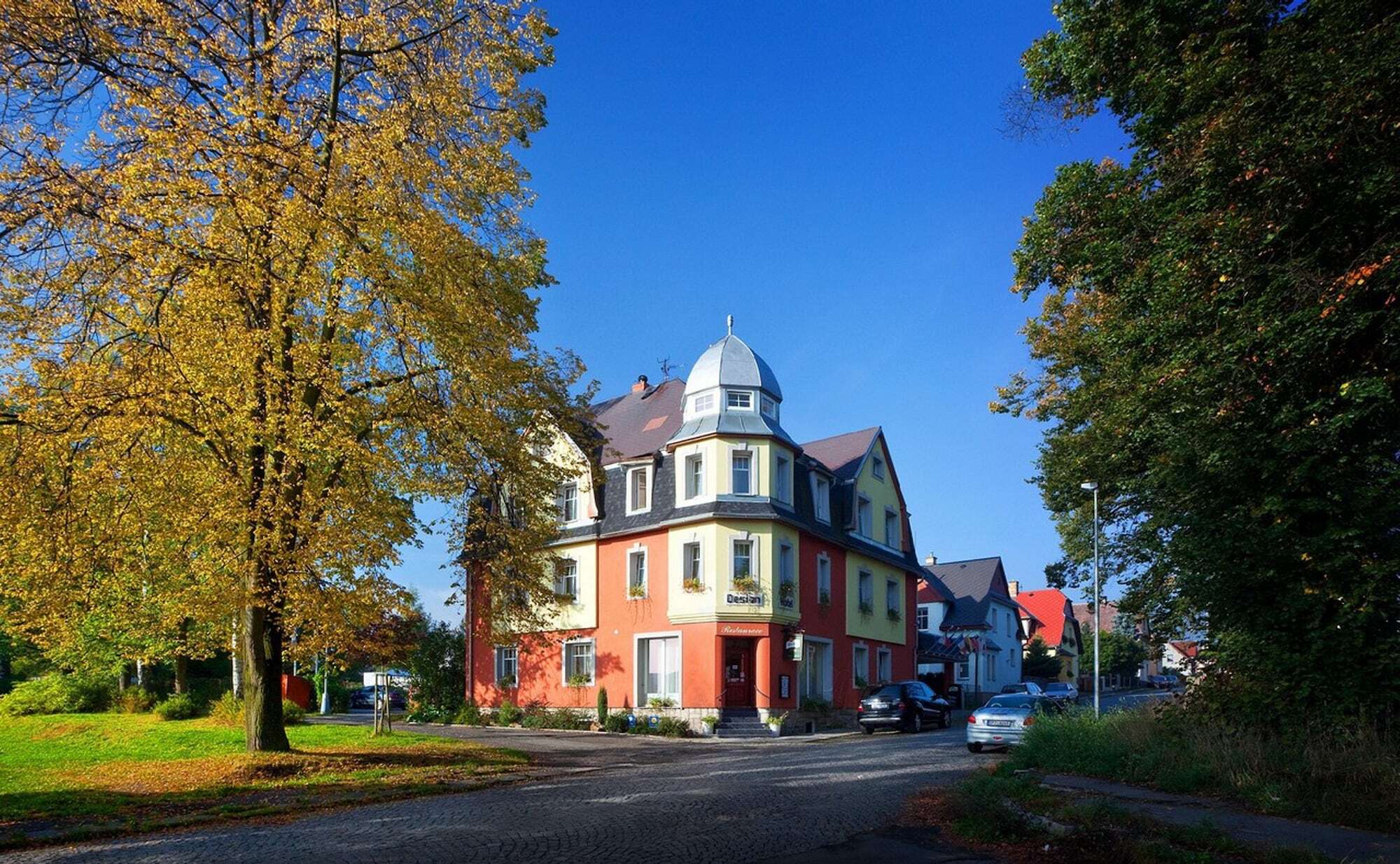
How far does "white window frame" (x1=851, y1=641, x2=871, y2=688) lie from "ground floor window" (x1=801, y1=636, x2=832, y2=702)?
2086 millimetres

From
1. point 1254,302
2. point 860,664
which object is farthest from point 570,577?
point 1254,302

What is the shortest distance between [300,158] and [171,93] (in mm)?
1714

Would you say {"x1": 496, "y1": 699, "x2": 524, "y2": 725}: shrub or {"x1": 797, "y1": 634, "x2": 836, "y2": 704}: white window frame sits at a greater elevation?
{"x1": 797, "y1": 634, "x2": 836, "y2": 704}: white window frame

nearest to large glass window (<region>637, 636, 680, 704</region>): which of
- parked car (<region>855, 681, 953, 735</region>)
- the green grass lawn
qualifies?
parked car (<region>855, 681, 953, 735</region>)

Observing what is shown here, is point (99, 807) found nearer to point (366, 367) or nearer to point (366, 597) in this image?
point (366, 597)

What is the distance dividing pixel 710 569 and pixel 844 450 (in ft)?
36.8

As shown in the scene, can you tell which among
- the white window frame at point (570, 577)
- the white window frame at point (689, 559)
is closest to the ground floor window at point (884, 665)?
the white window frame at point (689, 559)

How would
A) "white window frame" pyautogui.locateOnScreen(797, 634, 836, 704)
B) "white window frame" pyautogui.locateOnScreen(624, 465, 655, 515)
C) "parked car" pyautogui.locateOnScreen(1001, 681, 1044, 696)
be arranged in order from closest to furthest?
"white window frame" pyautogui.locateOnScreen(797, 634, 836, 704) → "white window frame" pyautogui.locateOnScreen(624, 465, 655, 515) → "parked car" pyautogui.locateOnScreen(1001, 681, 1044, 696)

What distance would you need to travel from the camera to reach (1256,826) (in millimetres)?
9664

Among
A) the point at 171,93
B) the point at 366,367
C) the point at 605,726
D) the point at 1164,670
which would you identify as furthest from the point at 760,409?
the point at 171,93

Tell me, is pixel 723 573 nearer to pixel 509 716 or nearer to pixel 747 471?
pixel 747 471

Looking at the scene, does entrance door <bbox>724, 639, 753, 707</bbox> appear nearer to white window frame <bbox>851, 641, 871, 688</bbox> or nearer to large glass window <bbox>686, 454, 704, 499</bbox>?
large glass window <bbox>686, 454, 704, 499</bbox>

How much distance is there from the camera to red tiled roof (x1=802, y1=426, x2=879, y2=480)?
125 ft

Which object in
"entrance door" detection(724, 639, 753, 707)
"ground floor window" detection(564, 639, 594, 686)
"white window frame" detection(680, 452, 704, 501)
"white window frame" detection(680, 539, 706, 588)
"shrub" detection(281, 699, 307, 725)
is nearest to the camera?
"shrub" detection(281, 699, 307, 725)
